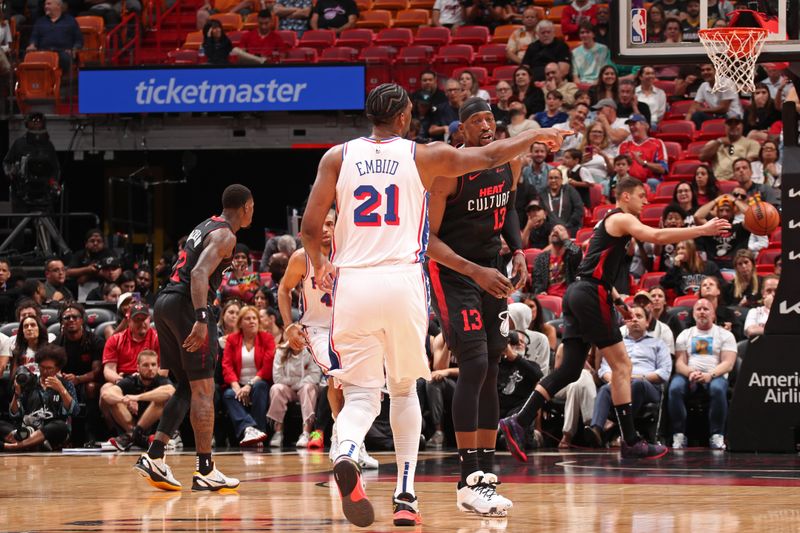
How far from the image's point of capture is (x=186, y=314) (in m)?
8.42

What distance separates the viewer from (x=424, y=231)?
6215 millimetres

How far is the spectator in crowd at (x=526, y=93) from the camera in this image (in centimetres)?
1808

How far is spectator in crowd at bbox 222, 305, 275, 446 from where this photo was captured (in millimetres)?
13148

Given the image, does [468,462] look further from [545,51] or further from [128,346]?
[545,51]

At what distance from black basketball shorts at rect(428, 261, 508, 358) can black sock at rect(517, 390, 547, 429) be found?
2698 mm

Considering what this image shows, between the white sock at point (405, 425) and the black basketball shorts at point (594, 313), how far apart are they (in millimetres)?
3860

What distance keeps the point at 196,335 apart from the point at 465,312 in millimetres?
2017

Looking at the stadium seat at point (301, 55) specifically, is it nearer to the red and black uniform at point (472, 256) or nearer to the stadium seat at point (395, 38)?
the stadium seat at point (395, 38)

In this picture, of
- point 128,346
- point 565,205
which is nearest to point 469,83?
point 565,205

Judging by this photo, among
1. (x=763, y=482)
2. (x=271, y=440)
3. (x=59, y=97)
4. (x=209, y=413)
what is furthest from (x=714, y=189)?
(x=59, y=97)

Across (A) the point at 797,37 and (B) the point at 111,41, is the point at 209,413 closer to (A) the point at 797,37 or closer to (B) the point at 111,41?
(A) the point at 797,37

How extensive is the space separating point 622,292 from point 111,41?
1204 centimetres

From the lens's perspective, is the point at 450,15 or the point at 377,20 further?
the point at 377,20

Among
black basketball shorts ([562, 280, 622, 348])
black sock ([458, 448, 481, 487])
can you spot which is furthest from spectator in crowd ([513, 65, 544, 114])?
black sock ([458, 448, 481, 487])
